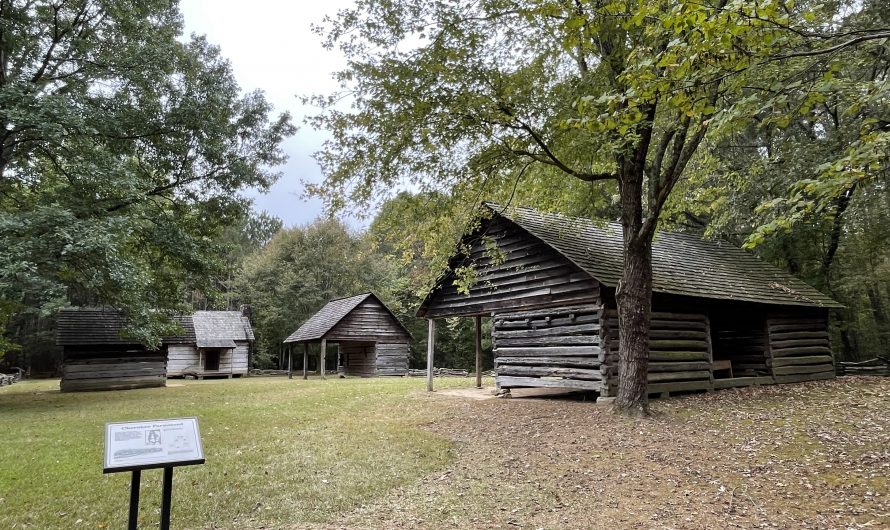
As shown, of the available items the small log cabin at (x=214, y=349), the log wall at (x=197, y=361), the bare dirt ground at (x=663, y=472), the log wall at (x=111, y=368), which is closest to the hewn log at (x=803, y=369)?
the bare dirt ground at (x=663, y=472)

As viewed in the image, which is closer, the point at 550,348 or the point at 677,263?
the point at 550,348

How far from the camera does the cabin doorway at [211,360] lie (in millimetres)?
33656

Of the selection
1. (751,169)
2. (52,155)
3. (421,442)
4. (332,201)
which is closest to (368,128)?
(332,201)

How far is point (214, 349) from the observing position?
111 ft

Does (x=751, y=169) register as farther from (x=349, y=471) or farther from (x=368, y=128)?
(x=349, y=471)

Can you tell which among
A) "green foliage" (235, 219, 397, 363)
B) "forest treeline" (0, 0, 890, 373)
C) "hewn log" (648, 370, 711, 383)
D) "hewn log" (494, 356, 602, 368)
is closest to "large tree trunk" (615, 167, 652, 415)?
"forest treeline" (0, 0, 890, 373)

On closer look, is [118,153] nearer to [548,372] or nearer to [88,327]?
[88,327]

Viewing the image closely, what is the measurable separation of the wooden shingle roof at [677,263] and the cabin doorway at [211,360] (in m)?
26.8

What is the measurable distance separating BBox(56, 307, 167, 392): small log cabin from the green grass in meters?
8.93

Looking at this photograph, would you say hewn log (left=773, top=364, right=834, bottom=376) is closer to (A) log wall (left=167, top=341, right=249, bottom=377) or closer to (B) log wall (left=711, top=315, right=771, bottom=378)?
(B) log wall (left=711, top=315, right=771, bottom=378)

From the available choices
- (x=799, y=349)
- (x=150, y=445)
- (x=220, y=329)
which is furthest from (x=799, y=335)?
(x=220, y=329)

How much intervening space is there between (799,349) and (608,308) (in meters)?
8.83

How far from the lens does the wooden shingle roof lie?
519 inches

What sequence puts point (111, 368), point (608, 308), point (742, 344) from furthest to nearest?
point (111, 368) → point (742, 344) → point (608, 308)
